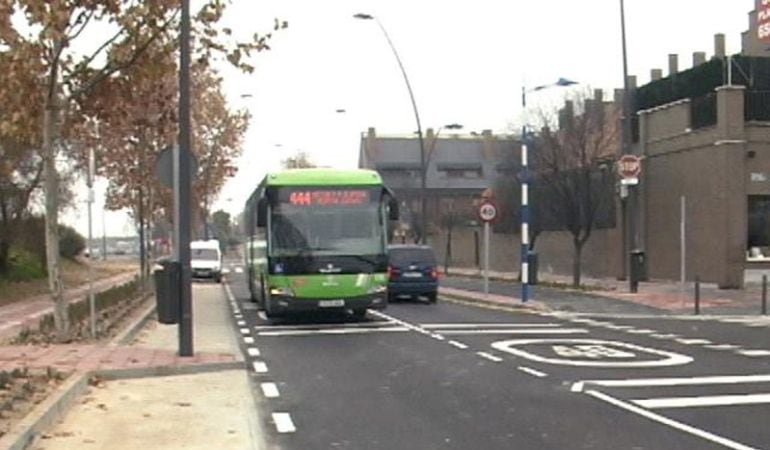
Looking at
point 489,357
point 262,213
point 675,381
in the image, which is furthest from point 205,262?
point 675,381

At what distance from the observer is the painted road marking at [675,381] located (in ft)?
42.1

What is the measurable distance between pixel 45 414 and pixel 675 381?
286 inches

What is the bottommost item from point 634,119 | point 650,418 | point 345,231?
point 650,418

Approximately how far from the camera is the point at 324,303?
21938 mm

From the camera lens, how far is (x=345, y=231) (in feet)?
73.0

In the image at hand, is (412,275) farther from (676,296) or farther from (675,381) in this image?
(675,381)

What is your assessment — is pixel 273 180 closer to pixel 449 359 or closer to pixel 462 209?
pixel 449 359

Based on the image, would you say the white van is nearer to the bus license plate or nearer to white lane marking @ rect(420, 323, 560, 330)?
the bus license plate

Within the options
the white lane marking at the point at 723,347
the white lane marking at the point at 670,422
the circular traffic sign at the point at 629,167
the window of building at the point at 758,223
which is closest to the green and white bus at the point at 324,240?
the white lane marking at the point at 723,347

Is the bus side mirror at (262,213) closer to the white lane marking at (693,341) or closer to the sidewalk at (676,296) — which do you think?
the white lane marking at (693,341)

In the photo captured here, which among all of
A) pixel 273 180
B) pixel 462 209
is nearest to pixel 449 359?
pixel 273 180

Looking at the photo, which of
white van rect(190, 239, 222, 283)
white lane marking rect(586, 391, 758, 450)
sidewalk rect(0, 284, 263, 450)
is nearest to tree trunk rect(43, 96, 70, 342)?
sidewalk rect(0, 284, 263, 450)

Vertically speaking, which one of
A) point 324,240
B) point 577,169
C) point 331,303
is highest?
point 577,169

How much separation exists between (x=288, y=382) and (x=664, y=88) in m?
30.9
